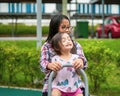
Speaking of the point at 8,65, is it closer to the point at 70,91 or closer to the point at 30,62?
the point at 30,62

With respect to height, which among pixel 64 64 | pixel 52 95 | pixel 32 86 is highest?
pixel 64 64

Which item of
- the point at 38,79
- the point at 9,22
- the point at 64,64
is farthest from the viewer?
the point at 9,22

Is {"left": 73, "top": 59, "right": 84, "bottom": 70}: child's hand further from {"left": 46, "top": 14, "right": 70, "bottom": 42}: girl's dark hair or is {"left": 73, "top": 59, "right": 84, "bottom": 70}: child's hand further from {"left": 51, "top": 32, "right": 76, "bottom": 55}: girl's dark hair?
{"left": 46, "top": 14, "right": 70, "bottom": 42}: girl's dark hair

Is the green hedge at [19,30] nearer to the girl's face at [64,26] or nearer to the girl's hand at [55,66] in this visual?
the girl's face at [64,26]

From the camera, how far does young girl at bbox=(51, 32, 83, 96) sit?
4.32m

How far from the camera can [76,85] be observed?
4.40 m

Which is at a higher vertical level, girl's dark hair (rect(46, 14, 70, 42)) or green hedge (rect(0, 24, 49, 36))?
girl's dark hair (rect(46, 14, 70, 42))

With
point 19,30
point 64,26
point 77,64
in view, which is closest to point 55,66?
point 77,64

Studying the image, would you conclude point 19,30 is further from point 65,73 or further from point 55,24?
point 65,73

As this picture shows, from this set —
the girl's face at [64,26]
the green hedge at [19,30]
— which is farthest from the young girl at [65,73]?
the green hedge at [19,30]

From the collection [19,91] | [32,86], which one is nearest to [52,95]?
[19,91]

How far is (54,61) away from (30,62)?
6425mm

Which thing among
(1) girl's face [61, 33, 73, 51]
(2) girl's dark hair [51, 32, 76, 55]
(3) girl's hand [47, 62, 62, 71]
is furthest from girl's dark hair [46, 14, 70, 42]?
(3) girl's hand [47, 62, 62, 71]

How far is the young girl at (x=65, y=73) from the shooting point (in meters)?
4.32
